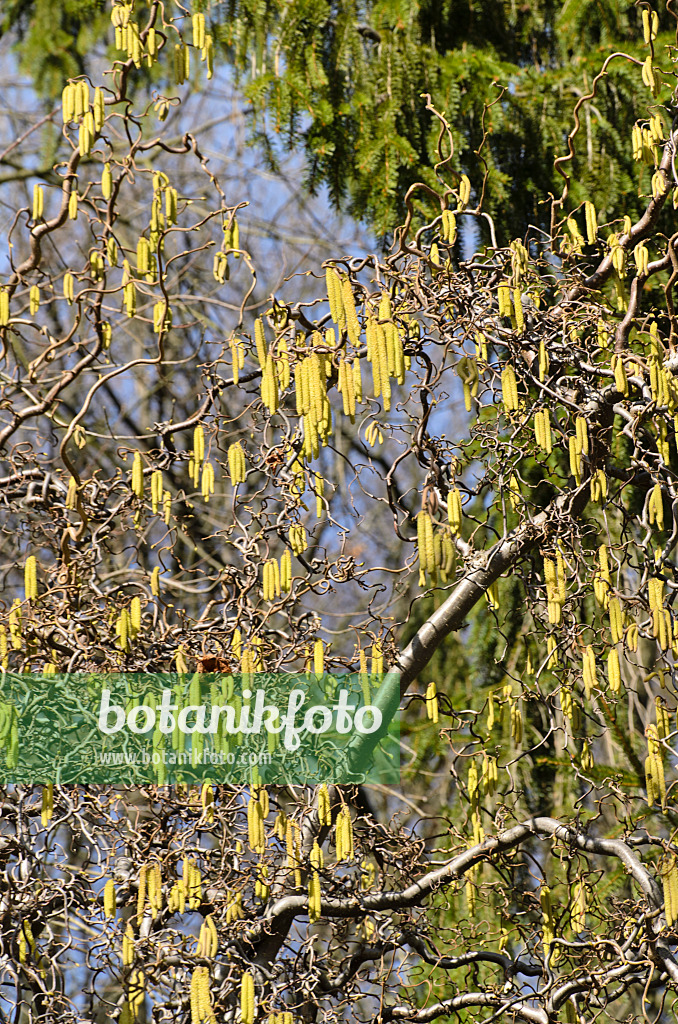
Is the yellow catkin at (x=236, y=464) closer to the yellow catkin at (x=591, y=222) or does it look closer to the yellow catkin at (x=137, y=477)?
→ the yellow catkin at (x=137, y=477)

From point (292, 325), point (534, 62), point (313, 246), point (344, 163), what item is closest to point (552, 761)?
point (292, 325)

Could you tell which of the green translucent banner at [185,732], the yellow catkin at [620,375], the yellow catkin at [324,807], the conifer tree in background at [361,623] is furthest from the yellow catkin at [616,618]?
the yellow catkin at [324,807]

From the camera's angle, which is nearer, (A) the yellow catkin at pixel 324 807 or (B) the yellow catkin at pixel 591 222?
(A) the yellow catkin at pixel 324 807

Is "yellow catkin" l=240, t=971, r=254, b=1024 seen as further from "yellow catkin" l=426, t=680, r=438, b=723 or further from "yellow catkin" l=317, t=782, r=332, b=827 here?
"yellow catkin" l=426, t=680, r=438, b=723

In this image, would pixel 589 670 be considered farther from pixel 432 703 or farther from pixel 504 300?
pixel 504 300

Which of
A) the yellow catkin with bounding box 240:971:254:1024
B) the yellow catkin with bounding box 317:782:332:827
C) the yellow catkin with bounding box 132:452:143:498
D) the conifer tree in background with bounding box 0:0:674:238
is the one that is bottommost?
the yellow catkin with bounding box 240:971:254:1024

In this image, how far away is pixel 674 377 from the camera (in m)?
2.25

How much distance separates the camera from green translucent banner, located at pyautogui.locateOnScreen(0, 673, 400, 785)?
2.37 meters

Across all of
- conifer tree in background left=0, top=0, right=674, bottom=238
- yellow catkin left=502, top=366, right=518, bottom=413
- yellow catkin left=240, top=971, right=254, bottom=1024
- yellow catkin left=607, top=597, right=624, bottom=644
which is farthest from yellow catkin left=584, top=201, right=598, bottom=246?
yellow catkin left=240, top=971, right=254, bottom=1024

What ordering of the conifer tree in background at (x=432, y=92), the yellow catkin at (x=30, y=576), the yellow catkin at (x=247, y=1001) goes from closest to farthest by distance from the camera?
the yellow catkin at (x=247, y=1001) → the yellow catkin at (x=30, y=576) → the conifer tree in background at (x=432, y=92)

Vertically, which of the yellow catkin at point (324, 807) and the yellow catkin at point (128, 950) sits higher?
the yellow catkin at point (324, 807)

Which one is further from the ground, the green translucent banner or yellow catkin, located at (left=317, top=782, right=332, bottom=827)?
the green translucent banner

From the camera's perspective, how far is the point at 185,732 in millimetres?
2312

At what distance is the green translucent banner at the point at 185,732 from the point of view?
237 cm
